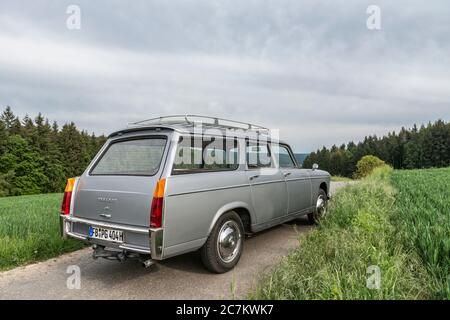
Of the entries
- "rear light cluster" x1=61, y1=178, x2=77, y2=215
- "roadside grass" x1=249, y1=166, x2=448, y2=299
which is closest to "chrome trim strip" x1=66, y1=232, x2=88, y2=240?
"rear light cluster" x1=61, y1=178, x2=77, y2=215

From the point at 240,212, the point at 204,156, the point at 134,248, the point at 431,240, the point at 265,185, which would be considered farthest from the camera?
the point at 265,185

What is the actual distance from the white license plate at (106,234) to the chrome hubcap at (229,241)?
1.21m

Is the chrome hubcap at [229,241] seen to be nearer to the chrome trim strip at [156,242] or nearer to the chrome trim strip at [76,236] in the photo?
the chrome trim strip at [156,242]

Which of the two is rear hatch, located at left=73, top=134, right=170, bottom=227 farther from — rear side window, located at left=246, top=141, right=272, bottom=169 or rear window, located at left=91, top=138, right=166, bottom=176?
rear side window, located at left=246, top=141, right=272, bottom=169

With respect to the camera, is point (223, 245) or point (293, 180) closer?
point (223, 245)

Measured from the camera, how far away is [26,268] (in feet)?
13.6

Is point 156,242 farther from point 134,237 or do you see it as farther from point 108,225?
point 108,225

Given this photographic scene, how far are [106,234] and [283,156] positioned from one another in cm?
352

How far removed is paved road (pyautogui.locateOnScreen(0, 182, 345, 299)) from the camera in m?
3.37

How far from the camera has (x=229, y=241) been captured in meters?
4.07

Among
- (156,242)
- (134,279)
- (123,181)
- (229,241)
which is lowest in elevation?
(134,279)

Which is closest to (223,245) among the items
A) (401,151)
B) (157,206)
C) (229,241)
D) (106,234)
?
(229,241)

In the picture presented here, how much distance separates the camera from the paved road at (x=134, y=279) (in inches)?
133

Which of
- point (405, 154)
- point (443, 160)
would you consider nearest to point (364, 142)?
point (405, 154)
